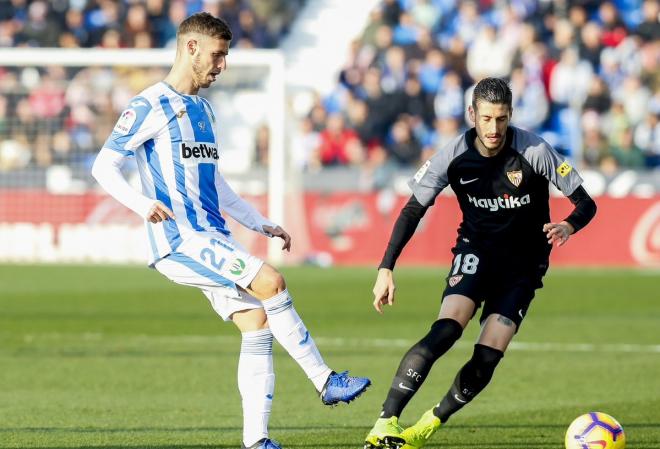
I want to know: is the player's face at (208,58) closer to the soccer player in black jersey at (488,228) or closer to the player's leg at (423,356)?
the soccer player in black jersey at (488,228)

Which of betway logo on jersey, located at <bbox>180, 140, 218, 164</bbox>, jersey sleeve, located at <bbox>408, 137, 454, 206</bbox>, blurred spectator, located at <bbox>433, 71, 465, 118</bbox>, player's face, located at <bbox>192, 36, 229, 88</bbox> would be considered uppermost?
player's face, located at <bbox>192, 36, 229, 88</bbox>

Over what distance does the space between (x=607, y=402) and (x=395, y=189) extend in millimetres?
13989

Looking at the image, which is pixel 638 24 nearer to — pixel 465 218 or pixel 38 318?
pixel 38 318

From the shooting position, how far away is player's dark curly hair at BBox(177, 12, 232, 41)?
7195mm

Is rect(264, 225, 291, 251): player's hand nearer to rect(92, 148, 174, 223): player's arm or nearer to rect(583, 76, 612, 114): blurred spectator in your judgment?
rect(92, 148, 174, 223): player's arm

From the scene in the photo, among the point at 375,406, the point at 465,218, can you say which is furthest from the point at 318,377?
the point at 375,406

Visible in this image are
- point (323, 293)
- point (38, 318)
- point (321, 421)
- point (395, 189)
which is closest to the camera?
point (321, 421)

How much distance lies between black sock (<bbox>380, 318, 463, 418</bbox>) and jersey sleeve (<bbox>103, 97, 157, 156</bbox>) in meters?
1.82

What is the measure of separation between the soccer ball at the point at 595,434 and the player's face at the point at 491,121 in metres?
1.57

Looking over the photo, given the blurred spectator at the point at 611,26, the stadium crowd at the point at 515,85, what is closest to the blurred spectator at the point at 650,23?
the stadium crowd at the point at 515,85


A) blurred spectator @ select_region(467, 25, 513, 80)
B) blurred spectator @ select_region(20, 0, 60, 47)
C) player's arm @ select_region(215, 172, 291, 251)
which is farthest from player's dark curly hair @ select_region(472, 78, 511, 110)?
blurred spectator @ select_region(20, 0, 60, 47)

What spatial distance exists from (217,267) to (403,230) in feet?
3.57

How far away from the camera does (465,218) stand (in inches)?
305

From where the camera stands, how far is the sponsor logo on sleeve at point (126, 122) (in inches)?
279
